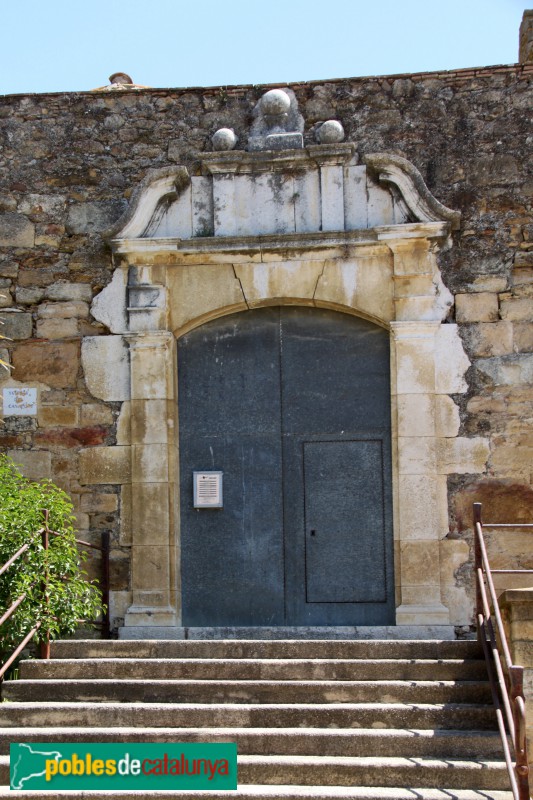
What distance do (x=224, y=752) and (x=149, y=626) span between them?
2.15m

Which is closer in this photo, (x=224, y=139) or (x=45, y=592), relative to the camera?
(x=45, y=592)

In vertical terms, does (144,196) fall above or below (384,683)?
above

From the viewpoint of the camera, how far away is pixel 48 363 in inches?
332

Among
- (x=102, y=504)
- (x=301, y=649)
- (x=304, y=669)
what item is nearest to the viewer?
(x=304, y=669)

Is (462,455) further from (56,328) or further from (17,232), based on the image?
(17,232)

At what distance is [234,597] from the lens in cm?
819

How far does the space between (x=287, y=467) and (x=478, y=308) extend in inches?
68.1

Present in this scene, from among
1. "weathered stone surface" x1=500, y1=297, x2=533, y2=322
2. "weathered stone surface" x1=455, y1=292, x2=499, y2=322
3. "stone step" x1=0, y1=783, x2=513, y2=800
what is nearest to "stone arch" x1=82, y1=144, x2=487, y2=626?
"weathered stone surface" x1=455, y1=292, x2=499, y2=322

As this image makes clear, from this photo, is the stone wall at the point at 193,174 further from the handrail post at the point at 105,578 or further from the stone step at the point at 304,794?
the stone step at the point at 304,794

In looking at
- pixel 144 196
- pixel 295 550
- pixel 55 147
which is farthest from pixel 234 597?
pixel 55 147

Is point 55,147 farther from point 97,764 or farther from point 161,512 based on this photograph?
point 97,764

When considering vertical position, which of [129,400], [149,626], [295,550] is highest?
[129,400]

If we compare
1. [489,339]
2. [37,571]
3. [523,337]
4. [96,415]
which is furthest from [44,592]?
[523,337]

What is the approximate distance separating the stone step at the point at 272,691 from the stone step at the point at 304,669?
13 cm
